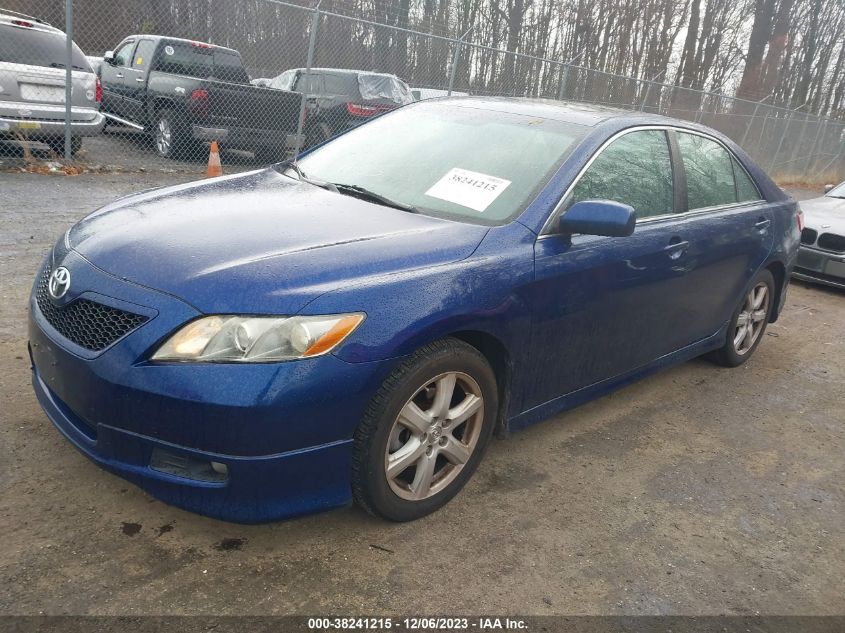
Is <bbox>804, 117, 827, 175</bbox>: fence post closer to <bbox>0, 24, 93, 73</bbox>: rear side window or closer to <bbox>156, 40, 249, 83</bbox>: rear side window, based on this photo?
<bbox>156, 40, 249, 83</bbox>: rear side window

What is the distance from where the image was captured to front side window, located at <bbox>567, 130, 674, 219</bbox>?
330 cm

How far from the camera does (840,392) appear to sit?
483cm

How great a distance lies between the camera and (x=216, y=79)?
11.1 metres

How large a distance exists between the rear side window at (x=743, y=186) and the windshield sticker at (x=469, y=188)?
2076 millimetres

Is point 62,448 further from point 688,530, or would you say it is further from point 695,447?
point 695,447

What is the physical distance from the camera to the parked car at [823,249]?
7.45 m

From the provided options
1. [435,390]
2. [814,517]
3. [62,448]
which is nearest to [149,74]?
[62,448]

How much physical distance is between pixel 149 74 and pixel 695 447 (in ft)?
33.7

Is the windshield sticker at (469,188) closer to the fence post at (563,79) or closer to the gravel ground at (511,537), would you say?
the gravel ground at (511,537)

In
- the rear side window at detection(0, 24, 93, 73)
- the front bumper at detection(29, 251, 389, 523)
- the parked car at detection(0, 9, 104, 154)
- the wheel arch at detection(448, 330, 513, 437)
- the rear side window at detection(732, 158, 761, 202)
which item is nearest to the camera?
the front bumper at detection(29, 251, 389, 523)

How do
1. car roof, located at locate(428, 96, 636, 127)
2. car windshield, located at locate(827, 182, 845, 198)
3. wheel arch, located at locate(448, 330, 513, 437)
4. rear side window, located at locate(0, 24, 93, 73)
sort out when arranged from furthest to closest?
1. car windshield, located at locate(827, 182, 845, 198)
2. rear side window, located at locate(0, 24, 93, 73)
3. car roof, located at locate(428, 96, 636, 127)
4. wheel arch, located at locate(448, 330, 513, 437)

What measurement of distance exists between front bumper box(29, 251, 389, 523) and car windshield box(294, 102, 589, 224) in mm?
1044

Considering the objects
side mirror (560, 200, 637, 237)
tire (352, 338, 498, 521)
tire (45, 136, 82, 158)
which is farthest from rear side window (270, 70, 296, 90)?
tire (352, 338, 498, 521)

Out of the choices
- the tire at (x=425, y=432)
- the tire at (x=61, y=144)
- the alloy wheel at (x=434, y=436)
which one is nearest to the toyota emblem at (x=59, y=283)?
the tire at (x=425, y=432)
